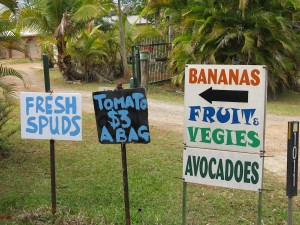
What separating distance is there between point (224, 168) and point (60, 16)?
46.5 feet

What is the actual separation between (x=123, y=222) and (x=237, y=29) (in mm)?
10424

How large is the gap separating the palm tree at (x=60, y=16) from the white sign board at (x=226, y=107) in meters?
12.7

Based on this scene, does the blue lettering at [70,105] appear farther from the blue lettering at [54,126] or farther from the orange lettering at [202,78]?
the orange lettering at [202,78]

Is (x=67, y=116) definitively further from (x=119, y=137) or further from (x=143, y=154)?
(x=143, y=154)

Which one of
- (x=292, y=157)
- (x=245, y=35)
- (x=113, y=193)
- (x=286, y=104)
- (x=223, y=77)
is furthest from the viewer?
(x=286, y=104)

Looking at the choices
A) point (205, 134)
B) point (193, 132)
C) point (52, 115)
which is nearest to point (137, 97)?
point (193, 132)

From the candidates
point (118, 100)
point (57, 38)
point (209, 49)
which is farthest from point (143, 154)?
point (57, 38)

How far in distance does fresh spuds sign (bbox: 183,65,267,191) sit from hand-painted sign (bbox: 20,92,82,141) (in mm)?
1128

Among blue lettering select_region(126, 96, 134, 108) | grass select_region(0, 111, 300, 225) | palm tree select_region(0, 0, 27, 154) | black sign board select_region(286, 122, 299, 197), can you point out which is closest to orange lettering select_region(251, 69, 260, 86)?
black sign board select_region(286, 122, 299, 197)

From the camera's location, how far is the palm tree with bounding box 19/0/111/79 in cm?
1650

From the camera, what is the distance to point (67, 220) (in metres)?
4.76

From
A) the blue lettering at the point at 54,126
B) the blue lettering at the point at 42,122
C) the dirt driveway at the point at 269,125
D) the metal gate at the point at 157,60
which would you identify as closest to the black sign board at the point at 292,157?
the blue lettering at the point at 54,126

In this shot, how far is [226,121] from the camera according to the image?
13.3ft

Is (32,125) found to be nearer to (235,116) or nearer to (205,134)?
(205,134)
